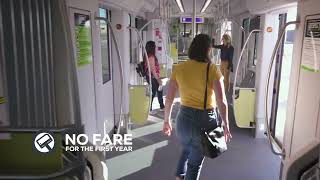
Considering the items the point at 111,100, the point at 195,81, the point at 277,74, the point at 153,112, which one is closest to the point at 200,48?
the point at 195,81

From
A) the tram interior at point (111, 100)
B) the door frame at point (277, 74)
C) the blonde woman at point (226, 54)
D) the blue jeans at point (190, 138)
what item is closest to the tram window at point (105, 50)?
the tram interior at point (111, 100)

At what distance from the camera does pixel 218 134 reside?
309cm

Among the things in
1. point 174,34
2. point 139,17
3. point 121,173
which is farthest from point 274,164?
point 174,34

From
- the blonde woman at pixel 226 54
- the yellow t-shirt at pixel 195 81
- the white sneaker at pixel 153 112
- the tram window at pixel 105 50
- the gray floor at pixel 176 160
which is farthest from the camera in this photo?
the blonde woman at pixel 226 54

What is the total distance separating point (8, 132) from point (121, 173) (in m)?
2.78

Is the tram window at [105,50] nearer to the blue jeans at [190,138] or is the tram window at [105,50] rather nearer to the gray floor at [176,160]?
the gray floor at [176,160]

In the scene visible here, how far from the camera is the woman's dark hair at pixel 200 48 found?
299cm

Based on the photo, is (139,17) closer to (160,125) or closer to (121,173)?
(160,125)

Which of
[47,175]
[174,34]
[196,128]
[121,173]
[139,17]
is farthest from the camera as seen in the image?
[174,34]

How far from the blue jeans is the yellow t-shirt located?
0.30ft

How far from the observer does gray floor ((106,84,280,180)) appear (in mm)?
4051

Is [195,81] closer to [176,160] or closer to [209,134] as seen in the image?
[209,134]

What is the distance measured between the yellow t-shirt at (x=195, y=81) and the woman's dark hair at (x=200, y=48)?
55mm

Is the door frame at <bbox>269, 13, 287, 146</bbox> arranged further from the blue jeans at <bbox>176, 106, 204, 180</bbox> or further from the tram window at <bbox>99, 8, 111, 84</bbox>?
the tram window at <bbox>99, 8, 111, 84</bbox>
